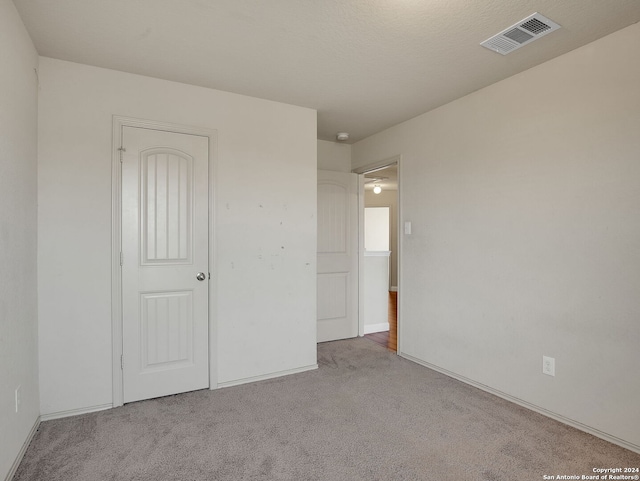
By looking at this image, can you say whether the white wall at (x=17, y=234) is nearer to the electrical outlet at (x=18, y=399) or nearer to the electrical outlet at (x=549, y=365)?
the electrical outlet at (x=18, y=399)

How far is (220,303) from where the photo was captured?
298 centimetres

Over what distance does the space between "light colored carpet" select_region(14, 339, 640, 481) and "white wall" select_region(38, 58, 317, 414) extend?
0.35m

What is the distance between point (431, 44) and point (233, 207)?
1.87 metres

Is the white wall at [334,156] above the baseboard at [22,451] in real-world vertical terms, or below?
above

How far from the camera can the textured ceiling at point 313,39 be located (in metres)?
1.92

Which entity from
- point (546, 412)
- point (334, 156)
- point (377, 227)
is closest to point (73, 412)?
point (546, 412)

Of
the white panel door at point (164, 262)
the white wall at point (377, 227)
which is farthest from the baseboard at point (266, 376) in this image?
the white wall at point (377, 227)

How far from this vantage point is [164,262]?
9.12ft

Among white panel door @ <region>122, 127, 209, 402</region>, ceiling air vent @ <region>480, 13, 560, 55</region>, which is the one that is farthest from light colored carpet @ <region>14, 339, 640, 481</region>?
ceiling air vent @ <region>480, 13, 560, 55</region>

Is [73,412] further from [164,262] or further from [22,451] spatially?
[164,262]

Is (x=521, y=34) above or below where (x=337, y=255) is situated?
above

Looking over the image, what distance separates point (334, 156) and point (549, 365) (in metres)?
3.16

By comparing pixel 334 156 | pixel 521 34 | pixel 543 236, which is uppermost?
pixel 521 34

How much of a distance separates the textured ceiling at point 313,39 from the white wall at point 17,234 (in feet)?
1.00
